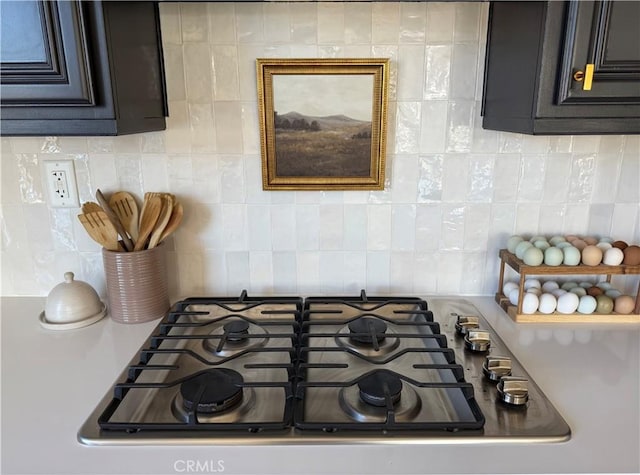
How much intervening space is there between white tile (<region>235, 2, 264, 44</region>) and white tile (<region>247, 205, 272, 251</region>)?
15.8 inches

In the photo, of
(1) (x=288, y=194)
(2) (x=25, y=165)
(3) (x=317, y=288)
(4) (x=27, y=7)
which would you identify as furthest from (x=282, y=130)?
(2) (x=25, y=165)

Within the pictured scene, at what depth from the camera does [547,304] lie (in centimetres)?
109

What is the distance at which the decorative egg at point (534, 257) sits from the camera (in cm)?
106

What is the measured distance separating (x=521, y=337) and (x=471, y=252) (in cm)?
26

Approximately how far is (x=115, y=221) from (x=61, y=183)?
21 centimetres

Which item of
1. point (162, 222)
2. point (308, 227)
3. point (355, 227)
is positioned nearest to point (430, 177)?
point (355, 227)

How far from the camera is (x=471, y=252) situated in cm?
121

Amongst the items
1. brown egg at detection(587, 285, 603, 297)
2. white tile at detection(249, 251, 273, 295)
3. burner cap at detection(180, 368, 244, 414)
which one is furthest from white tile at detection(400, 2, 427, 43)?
burner cap at detection(180, 368, 244, 414)

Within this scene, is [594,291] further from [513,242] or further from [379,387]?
[379,387]

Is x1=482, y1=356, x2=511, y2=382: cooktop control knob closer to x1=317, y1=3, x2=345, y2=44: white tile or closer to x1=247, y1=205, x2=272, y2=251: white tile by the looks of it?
x1=247, y1=205, x2=272, y2=251: white tile

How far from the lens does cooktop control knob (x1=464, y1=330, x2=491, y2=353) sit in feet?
3.15

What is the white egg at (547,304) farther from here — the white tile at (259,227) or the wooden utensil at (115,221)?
the wooden utensil at (115,221)

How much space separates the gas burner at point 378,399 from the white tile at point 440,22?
77 cm

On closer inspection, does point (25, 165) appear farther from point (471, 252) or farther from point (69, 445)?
point (471, 252)
